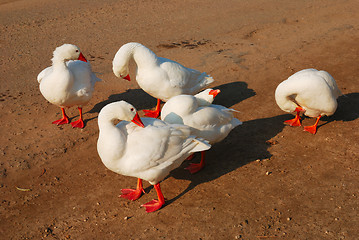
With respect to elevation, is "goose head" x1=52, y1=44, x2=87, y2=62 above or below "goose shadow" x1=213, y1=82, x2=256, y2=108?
above

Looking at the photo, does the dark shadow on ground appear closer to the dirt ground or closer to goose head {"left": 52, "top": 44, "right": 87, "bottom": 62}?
the dirt ground

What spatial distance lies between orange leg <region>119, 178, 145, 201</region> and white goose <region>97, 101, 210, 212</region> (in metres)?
0.29

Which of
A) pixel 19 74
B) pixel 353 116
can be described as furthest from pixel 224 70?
pixel 19 74

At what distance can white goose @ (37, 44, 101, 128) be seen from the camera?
22.1 feet

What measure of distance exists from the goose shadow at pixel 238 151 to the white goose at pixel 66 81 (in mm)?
2483

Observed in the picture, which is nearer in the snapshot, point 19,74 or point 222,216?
point 222,216

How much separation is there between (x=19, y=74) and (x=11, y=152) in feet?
11.0

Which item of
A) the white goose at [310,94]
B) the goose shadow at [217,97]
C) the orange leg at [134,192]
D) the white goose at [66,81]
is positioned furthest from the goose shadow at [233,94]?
the orange leg at [134,192]

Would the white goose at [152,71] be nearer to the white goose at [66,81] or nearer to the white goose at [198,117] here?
the white goose at [66,81]

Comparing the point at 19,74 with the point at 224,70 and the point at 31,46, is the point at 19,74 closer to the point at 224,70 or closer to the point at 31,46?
the point at 31,46

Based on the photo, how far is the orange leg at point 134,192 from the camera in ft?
17.8

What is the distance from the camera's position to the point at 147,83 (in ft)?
22.7

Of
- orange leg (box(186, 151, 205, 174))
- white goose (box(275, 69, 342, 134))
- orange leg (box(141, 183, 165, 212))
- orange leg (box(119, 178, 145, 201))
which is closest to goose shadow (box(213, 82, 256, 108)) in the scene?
white goose (box(275, 69, 342, 134))

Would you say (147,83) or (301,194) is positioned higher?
(147,83)
